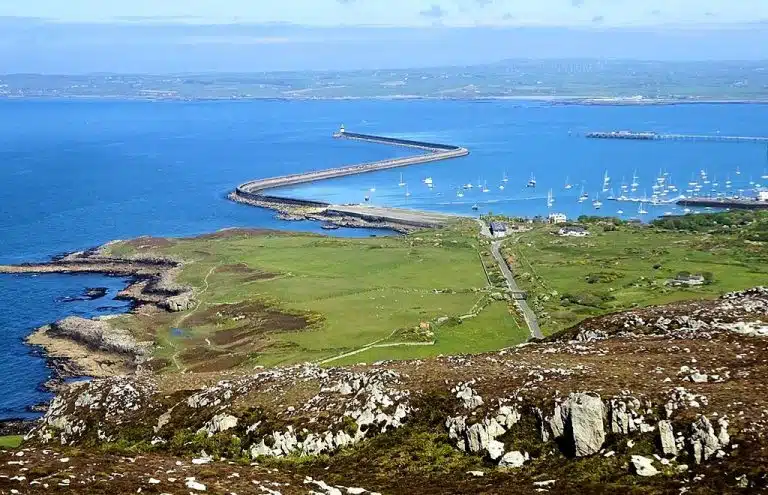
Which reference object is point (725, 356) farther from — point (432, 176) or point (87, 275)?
point (432, 176)

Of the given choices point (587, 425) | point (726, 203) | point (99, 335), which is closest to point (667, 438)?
point (587, 425)

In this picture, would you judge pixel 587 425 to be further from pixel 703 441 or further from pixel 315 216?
pixel 315 216

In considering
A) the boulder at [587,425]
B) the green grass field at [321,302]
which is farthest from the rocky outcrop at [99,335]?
the boulder at [587,425]

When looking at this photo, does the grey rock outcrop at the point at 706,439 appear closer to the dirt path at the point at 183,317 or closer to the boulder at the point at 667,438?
the boulder at the point at 667,438

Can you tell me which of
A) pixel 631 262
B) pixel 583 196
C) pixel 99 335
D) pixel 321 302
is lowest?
pixel 99 335

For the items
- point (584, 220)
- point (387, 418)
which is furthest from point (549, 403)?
point (584, 220)
